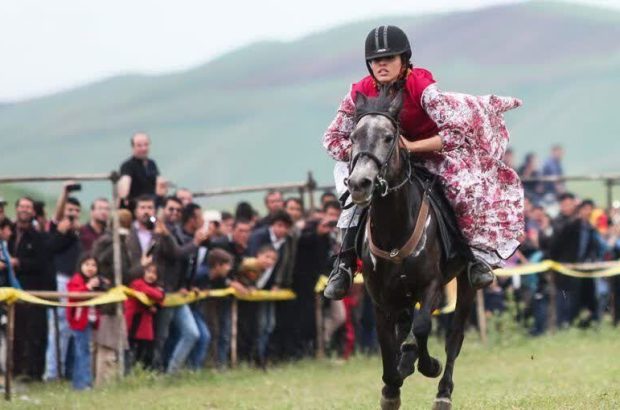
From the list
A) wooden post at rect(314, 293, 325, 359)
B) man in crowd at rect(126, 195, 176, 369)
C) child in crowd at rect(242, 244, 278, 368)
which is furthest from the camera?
wooden post at rect(314, 293, 325, 359)

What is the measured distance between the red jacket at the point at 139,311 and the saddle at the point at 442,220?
5.12 meters

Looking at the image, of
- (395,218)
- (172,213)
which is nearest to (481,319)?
(172,213)

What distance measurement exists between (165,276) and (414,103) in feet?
20.0

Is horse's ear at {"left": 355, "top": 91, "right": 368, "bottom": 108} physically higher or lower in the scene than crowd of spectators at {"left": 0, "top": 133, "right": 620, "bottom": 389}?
higher

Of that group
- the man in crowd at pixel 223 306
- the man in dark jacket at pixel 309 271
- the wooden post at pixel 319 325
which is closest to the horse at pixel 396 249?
the man in crowd at pixel 223 306

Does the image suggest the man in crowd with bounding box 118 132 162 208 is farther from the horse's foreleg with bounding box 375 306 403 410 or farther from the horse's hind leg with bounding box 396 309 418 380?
the horse's hind leg with bounding box 396 309 418 380

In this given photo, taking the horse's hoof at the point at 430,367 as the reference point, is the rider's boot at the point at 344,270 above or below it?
above

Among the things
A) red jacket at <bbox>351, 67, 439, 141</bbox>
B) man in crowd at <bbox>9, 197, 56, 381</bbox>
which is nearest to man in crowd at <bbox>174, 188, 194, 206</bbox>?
man in crowd at <bbox>9, 197, 56, 381</bbox>

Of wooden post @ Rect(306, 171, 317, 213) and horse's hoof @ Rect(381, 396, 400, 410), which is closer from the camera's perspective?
horse's hoof @ Rect(381, 396, 400, 410)

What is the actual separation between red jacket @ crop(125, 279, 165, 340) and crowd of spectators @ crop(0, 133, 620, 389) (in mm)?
11

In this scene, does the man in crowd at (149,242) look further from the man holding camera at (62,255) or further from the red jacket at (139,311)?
the man holding camera at (62,255)

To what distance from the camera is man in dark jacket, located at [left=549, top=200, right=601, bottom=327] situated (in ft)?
74.5

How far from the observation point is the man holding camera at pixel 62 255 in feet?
55.0

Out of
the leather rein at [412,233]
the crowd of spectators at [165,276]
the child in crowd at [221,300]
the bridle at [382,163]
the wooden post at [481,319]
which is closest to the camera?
the bridle at [382,163]
